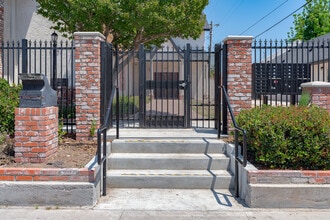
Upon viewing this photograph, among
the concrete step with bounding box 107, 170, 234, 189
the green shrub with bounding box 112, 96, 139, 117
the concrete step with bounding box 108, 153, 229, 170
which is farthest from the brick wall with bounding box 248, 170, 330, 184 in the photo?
the green shrub with bounding box 112, 96, 139, 117

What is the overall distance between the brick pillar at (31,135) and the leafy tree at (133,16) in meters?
4.26

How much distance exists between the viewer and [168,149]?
5555mm

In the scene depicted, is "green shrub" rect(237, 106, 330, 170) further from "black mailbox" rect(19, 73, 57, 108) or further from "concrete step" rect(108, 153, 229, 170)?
"black mailbox" rect(19, 73, 57, 108)

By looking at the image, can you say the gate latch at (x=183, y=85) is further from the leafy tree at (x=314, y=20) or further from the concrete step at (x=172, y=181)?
the leafy tree at (x=314, y=20)

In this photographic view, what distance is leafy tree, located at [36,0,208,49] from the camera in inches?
319

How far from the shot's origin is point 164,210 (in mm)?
4043

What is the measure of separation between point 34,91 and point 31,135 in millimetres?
644

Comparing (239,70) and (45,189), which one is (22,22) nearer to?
(239,70)

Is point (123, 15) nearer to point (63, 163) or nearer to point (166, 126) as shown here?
point (166, 126)

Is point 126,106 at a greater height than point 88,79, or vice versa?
point 88,79

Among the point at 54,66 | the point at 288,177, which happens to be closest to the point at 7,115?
the point at 54,66

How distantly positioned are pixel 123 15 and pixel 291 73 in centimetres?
437

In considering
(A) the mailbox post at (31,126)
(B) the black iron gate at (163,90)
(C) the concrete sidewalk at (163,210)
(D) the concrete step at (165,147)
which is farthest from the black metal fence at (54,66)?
(C) the concrete sidewalk at (163,210)

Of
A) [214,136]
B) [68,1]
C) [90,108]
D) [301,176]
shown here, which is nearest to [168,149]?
[214,136]
